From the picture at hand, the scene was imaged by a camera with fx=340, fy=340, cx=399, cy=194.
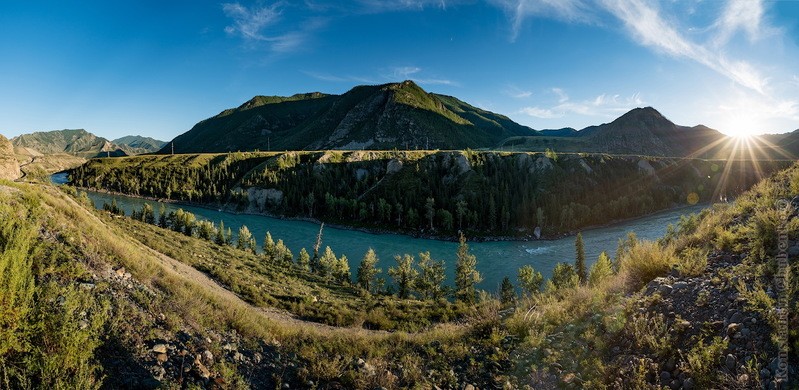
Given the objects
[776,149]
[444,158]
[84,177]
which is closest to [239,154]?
[84,177]

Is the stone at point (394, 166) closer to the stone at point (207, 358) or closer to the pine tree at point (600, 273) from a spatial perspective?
the pine tree at point (600, 273)

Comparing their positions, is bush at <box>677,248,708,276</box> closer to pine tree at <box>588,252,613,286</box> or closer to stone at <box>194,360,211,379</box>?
pine tree at <box>588,252,613,286</box>

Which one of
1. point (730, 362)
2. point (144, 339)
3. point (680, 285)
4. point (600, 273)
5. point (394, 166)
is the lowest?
point (600, 273)

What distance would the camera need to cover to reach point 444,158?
13750 centimetres

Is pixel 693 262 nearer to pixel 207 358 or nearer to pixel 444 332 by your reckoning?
pixel 444 332

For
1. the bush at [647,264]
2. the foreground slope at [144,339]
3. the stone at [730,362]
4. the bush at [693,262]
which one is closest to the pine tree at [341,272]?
the foreground slope at [144,339]

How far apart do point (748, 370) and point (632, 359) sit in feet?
6.44

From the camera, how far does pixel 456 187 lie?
123938mm

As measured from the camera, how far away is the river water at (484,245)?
6638 centimetres

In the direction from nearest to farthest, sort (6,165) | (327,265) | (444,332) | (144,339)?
(144,339) < (444,332) < (327,265) < (6,165)

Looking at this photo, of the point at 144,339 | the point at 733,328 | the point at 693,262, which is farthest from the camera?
the point at 693,262

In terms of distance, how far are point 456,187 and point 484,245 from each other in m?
40.6

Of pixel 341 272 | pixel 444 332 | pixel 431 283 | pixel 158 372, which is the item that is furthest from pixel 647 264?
pixel 341 272

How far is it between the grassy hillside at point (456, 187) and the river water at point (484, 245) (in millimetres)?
6819
